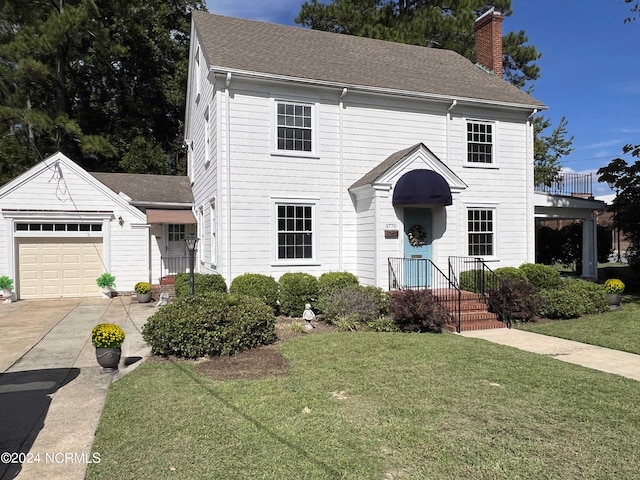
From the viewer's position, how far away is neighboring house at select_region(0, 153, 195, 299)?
1636 centimetres

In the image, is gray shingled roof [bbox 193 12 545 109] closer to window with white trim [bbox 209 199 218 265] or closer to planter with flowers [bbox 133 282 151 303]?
window with white trim [bbox 209 199 218 265]

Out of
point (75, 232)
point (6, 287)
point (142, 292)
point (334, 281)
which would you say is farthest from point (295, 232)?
point (6, 287)

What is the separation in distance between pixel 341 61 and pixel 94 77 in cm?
2226

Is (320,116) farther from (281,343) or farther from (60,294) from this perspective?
(60,294)

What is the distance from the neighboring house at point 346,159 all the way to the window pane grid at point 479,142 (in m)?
0.05

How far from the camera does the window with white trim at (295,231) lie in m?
13.4

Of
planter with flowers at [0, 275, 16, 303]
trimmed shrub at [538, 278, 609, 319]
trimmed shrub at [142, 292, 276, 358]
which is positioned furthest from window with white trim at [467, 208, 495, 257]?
planter with flowers at [0, 275, 16, 303]

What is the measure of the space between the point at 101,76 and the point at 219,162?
2261cm

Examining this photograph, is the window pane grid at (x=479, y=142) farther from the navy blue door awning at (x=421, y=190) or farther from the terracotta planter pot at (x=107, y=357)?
the terracotta planter pot at (x=107, y=357)

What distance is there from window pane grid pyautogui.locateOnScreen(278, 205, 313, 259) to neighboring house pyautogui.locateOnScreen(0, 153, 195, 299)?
232 inches

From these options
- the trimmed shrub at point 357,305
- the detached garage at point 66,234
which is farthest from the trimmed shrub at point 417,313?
the detached garage at point 66,234

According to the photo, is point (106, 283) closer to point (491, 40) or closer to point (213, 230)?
point (213, 230)

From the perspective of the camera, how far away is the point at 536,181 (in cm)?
2745

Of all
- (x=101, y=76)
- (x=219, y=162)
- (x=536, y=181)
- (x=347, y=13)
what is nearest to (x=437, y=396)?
(x=219, y=162)
